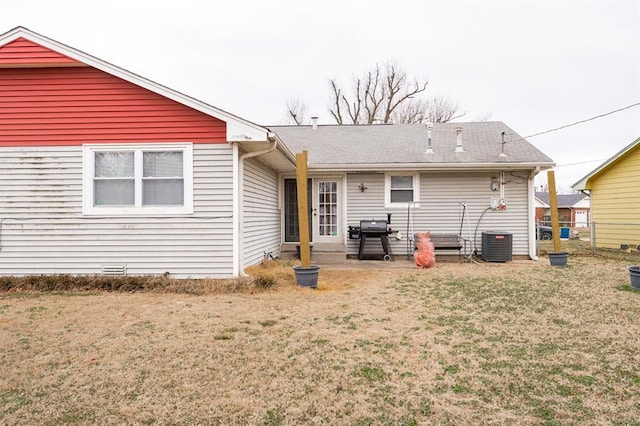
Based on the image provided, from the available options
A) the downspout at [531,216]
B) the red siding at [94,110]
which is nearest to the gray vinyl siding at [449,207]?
the downspout at [531,216]

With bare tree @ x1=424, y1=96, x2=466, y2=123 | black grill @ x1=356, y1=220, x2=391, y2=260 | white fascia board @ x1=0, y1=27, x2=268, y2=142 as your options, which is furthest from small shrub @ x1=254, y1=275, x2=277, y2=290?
bare tree @ x1=424, y1=96, x2=466, y2=123

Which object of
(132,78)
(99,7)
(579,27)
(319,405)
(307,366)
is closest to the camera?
(319,405)

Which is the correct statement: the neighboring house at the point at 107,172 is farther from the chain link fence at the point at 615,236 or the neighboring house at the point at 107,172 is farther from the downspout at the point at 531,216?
the chain link fence at the point at 615,236

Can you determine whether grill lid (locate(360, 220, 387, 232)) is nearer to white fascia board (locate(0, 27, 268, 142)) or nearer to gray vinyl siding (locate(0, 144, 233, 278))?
gray vinyl siding (locate(0, 144, 233, 278))

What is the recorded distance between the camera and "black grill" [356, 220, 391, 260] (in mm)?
10297

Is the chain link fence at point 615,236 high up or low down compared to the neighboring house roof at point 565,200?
down

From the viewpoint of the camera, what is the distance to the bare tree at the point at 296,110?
97.0ft

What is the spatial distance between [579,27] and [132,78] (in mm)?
11995

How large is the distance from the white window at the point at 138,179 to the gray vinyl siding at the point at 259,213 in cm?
114

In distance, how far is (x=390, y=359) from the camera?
11.7 feet

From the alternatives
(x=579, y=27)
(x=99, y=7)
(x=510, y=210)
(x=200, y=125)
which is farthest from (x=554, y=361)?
(x=99, y=7)

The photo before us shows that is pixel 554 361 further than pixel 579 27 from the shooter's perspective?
No

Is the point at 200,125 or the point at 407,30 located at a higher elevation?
the point at 407,30

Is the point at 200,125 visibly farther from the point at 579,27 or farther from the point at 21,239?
the point at 579,27
